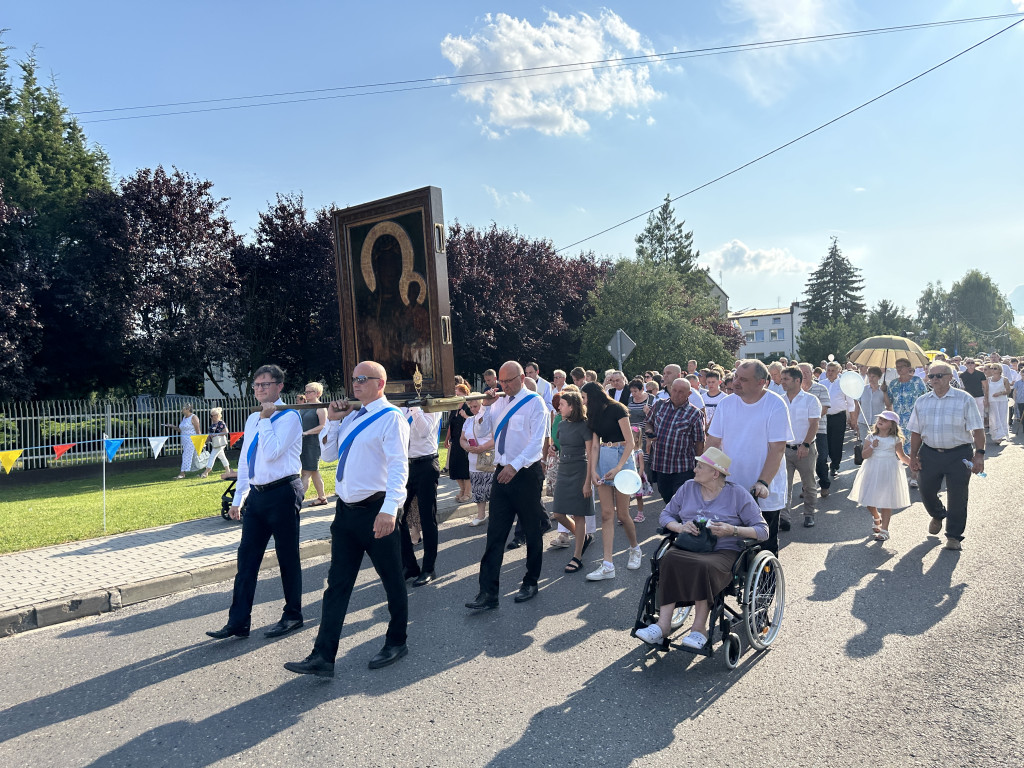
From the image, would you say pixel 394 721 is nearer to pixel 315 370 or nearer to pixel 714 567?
pixel 714 567

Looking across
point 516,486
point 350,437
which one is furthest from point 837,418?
point 350,437

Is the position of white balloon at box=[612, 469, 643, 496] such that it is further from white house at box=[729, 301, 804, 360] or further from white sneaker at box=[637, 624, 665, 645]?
white house at box=[729, 301, 804, 360]

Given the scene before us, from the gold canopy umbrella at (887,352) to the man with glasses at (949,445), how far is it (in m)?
4.87

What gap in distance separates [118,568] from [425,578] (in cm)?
314

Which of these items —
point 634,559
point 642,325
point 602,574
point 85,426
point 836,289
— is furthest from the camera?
point 836,289

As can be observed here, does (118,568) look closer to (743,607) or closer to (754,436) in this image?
(743,607)

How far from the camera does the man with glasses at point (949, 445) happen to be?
22.4 ft

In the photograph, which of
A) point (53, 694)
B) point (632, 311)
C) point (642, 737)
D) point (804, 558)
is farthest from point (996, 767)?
point (632, 311)

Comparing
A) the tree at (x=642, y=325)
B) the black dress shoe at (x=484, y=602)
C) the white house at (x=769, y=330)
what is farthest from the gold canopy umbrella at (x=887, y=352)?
the white house at (x=769, y=330)

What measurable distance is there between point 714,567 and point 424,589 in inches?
115

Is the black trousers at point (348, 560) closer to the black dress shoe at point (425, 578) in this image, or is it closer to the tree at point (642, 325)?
the black dress shoe at point (425, 578)

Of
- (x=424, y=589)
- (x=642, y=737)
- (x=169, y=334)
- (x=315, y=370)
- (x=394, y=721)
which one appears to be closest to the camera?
(x=642, y=737)

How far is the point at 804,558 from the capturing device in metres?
6.75

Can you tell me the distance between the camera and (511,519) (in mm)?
5598
